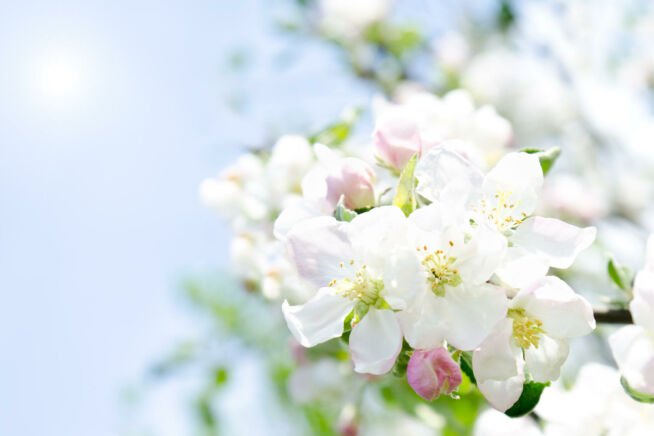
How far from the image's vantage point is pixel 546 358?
2.32 ft

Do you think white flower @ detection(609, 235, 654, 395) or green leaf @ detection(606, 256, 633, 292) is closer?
white flower @ detection(609, 235, 654, 395)

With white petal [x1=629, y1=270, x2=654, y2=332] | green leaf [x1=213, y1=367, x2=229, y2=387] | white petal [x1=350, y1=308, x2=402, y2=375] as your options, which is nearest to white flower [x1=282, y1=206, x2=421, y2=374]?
white petal [x1=350, y1=308, x2=402, y2=375]

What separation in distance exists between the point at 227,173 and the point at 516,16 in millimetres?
1909

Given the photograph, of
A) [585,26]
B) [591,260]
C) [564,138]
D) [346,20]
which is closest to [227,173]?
[591,260]

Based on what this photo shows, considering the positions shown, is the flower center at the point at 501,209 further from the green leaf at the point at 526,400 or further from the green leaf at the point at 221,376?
the green leaf at the point at 221,376

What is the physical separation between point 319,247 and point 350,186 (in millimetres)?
116

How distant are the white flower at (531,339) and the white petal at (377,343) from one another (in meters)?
0.09

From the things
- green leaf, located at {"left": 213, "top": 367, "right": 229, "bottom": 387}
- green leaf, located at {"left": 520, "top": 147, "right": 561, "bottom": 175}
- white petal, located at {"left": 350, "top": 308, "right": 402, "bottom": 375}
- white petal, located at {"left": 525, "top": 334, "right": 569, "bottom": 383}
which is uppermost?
green leaf, located at {"left": 520, "top": 147, "right": 561, "bottom": 175}

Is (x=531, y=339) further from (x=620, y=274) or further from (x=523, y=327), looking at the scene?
(x=620, y=274)

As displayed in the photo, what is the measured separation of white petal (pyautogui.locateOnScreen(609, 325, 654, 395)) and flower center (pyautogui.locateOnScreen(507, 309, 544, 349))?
0.09 m

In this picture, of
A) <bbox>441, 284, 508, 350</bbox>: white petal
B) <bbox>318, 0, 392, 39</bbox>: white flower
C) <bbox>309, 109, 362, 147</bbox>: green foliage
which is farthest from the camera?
<bbox>318, 0, 392, 39</bbox>: white flower

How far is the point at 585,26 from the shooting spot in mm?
2896

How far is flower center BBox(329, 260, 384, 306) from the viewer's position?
717mm

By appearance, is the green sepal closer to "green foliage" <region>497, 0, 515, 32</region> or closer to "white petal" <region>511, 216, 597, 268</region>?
"white petal" <region>511, 216, 597, 268</region>
